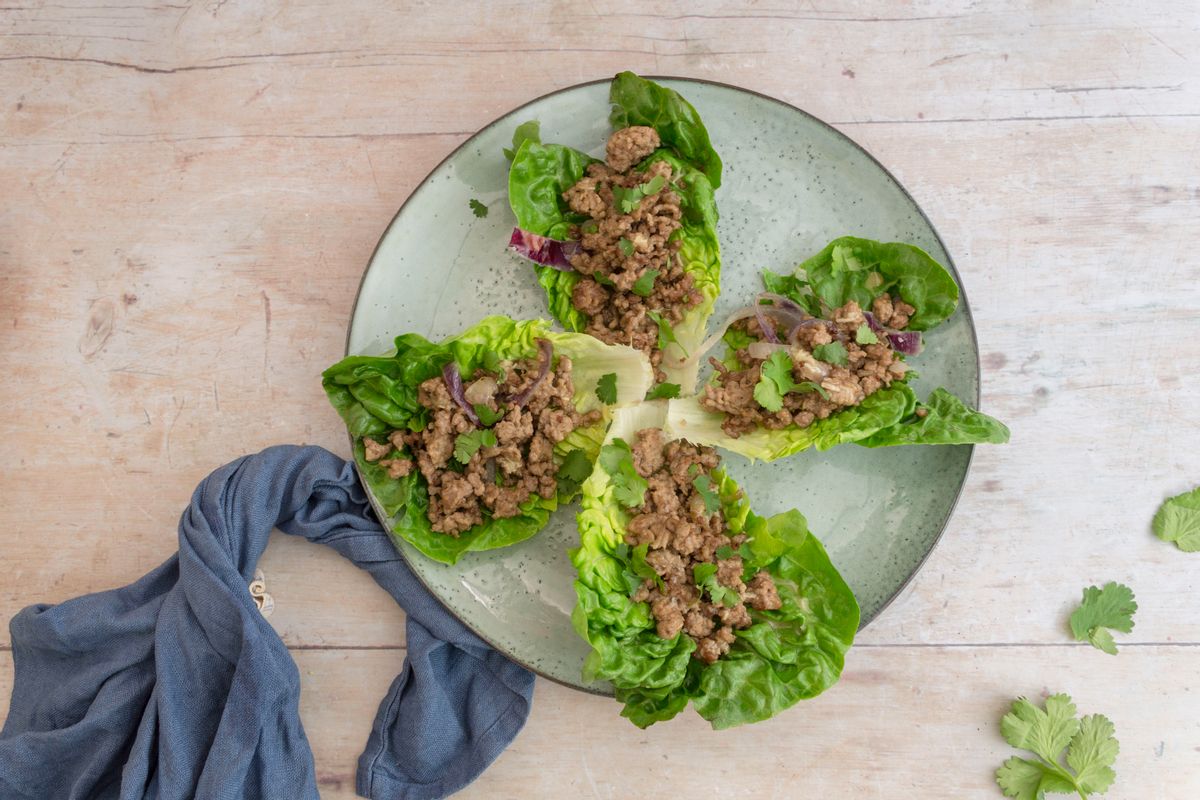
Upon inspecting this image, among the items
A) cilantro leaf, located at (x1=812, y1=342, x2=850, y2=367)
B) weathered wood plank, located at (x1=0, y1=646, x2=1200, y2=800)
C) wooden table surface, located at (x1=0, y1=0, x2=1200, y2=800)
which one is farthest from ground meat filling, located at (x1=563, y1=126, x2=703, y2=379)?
weathered wood plank, located at (x1=0, y1=646, x2=1200, y2=800)

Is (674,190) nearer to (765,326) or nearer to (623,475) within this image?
(765,326)

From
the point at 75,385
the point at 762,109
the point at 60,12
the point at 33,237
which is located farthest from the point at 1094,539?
the point at 60,12

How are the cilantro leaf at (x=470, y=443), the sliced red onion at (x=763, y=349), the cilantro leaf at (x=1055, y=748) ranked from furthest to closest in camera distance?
1. the cilantro leaf at (x=1055, y=748)
2. the sliced red onion at (x=763, y=349)
3. the cilantro leaf at (x=470, y=443)

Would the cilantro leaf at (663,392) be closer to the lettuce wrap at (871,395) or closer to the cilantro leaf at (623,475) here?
the lettuce wrap at (871,395)

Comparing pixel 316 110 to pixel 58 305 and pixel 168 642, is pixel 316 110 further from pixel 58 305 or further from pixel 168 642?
pixel 168 642

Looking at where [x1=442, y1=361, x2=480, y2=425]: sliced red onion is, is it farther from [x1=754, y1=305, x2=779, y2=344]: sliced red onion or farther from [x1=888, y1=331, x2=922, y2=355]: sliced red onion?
[x1=888, y1=331, x2=922, y2=355]: sliced red onion

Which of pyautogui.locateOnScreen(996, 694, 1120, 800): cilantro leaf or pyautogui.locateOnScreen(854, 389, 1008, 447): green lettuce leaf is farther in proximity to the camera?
pyautogui.locateOnScreen(996, 694, 1120, 800): cilantro leaf

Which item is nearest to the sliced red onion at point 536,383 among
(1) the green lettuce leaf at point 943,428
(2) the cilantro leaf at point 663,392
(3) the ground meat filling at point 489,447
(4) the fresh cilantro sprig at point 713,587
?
(3) the ground meat filling at point 489,447
